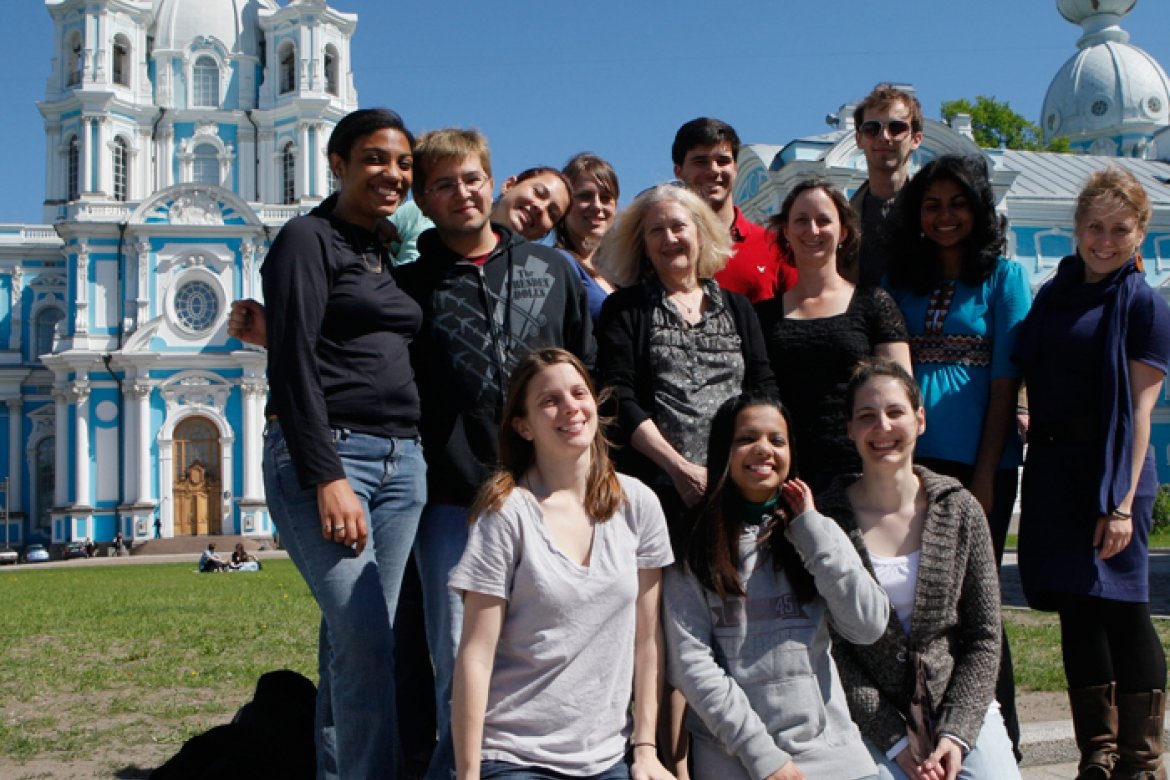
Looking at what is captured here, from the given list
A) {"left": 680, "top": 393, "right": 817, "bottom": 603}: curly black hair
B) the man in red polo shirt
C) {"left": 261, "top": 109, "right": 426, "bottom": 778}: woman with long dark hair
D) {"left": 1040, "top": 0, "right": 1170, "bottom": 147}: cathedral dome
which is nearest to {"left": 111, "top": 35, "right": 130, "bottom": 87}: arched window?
{"left": 1040, "top": 0, "right": 1170, "bottom": 147}: cathedral dome

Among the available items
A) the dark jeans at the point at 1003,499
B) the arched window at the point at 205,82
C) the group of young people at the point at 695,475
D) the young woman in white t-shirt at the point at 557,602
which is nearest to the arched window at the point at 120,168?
the arched window at the point at 205,82

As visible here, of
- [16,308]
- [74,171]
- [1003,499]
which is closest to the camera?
[1003,499]

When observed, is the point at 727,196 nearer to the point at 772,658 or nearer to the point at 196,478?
the point at 772,658

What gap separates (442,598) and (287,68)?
4783cm

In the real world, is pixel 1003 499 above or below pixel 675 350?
below

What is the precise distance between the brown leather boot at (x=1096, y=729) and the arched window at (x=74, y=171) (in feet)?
156

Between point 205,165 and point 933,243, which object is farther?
point 205,165

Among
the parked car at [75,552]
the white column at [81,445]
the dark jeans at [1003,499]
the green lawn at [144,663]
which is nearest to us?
the dark jeans at [1003,499]

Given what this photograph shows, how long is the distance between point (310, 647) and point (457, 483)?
5.89 meters

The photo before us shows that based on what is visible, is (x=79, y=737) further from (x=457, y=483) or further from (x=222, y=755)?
(x=457, y=483)

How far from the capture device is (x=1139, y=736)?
171 inches

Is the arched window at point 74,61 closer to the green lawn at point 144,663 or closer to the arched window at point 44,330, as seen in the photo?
the arched window at point 44,330

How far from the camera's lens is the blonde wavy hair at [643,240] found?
429 cm

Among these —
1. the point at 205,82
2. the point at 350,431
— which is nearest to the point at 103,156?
the point at 205,82
